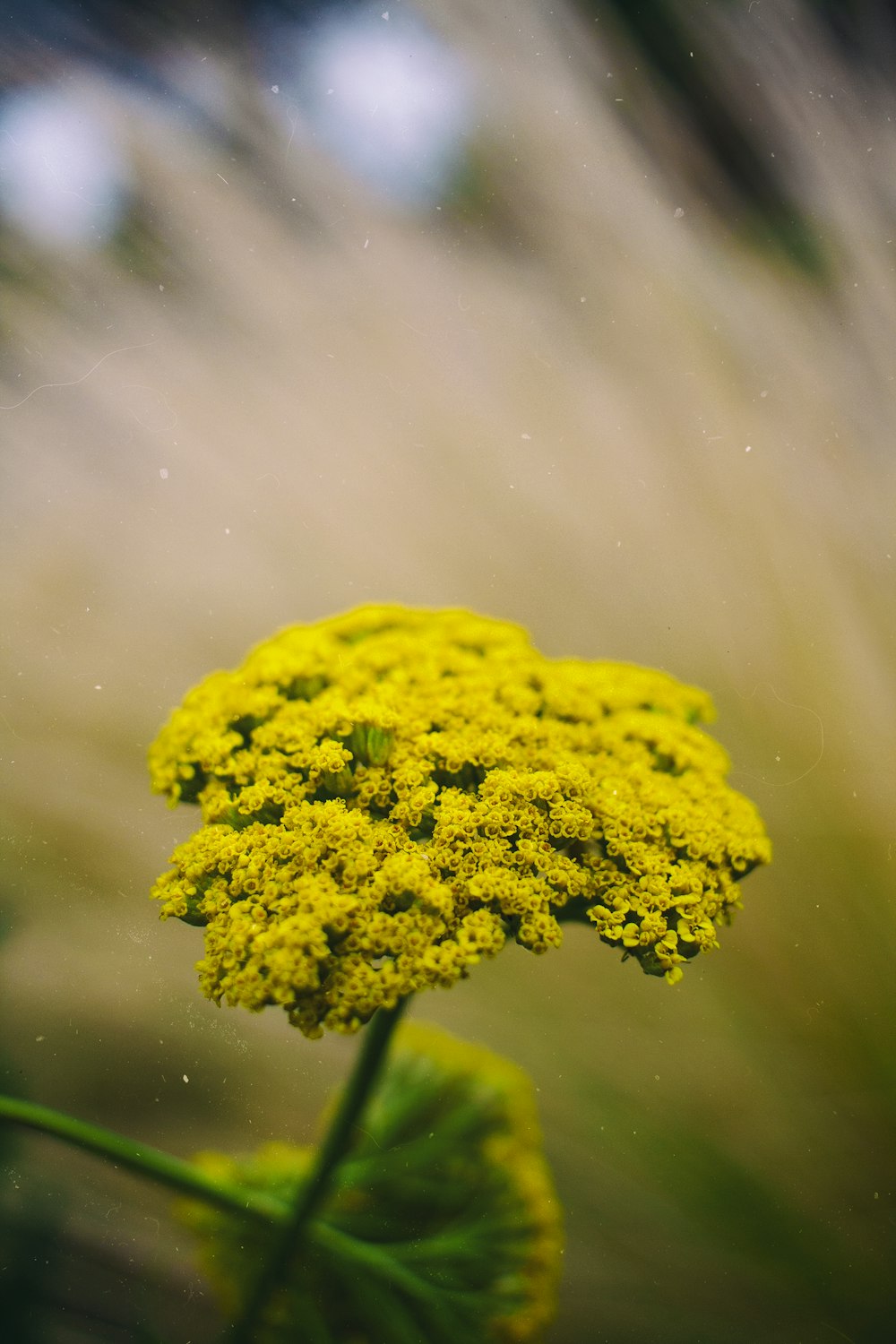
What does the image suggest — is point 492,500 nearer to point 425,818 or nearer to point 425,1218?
point 425,818

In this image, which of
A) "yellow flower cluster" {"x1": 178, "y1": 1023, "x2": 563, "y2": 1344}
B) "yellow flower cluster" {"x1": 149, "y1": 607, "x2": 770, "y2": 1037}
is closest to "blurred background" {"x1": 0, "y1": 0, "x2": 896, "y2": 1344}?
"yellow flower cluster" {"x1": 178, "y1": 1023, "x2": 563, "y2": 1344}

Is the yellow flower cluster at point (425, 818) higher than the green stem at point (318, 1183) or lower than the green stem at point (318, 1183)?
higher

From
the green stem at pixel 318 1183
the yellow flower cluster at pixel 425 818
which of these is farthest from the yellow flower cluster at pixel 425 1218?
the yellow flower cluster at pixel 425 818

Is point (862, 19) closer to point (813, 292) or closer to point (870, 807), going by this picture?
point (813, 292)

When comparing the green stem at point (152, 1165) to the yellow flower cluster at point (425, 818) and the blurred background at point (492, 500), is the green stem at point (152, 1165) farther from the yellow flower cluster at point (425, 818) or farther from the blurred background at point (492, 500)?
the yellow flower cluster at point (425, 818)

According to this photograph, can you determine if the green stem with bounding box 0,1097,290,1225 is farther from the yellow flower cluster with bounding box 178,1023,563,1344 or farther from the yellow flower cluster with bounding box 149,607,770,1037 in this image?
the yellow flower cluster with bounding box 149,607,770,1037

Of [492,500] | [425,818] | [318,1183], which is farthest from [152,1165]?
[492,500]

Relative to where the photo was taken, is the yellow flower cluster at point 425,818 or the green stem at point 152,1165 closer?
the yellow flower cluster at point 425,818
